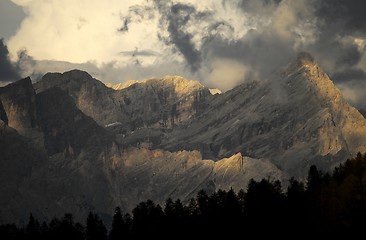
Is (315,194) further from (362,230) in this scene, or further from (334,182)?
(362,230)

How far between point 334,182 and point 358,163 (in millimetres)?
6752

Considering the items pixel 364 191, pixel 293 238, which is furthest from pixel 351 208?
pixel 293 238

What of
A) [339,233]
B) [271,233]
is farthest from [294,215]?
[339,233]

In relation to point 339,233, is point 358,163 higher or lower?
higher

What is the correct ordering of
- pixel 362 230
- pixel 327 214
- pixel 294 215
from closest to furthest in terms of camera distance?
1. pixel 362 230
2. pixel 327 214
3. pixel 294 215

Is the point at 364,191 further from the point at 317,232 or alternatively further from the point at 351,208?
the point at 317,232

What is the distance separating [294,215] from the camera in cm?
19750

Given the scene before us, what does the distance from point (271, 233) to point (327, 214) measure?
15028 millimetres

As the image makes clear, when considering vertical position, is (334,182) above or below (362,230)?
above

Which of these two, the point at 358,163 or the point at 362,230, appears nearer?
the point at 362,230

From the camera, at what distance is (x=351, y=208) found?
17462 centimetres

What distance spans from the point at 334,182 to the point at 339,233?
2143 centimetres

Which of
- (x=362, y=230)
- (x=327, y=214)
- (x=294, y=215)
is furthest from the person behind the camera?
(x=294, y=215)

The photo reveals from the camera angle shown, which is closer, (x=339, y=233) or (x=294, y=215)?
(x=339, y=233)
